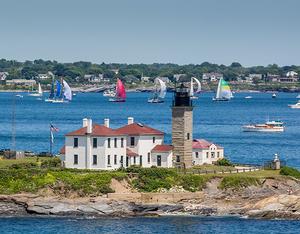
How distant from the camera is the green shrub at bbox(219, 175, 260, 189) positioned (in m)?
→ 87.5

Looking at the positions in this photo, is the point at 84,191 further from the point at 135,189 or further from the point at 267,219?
the point at 267,219

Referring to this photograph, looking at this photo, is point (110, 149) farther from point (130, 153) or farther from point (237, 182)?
point (237, 182)

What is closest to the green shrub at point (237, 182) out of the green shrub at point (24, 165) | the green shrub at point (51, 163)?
the green shrub at point (51, 163)

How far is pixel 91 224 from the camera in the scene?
79.6 m

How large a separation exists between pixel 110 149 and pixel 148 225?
41.6ft

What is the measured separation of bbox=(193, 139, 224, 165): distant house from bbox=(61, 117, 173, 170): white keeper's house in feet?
13.7

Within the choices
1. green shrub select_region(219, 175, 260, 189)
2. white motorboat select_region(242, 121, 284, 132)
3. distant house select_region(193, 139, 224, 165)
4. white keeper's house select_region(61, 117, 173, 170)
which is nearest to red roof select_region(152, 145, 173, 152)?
white keeper's house select_region(61, 117, 173, 170)

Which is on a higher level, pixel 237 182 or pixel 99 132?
pixel 99 132

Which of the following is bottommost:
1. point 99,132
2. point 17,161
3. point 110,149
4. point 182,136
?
point 17,161

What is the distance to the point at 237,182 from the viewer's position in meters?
87.8

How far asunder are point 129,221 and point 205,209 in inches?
249

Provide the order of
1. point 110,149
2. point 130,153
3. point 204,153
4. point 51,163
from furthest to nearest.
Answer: point 204,153
point 130,153
point 51,163
point 110,149

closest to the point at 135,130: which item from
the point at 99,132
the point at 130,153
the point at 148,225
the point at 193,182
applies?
the point at 130,153

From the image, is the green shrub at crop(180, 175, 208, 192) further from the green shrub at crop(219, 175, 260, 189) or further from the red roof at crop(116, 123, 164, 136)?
the red roof at crop(116, 123, 164, 136)
